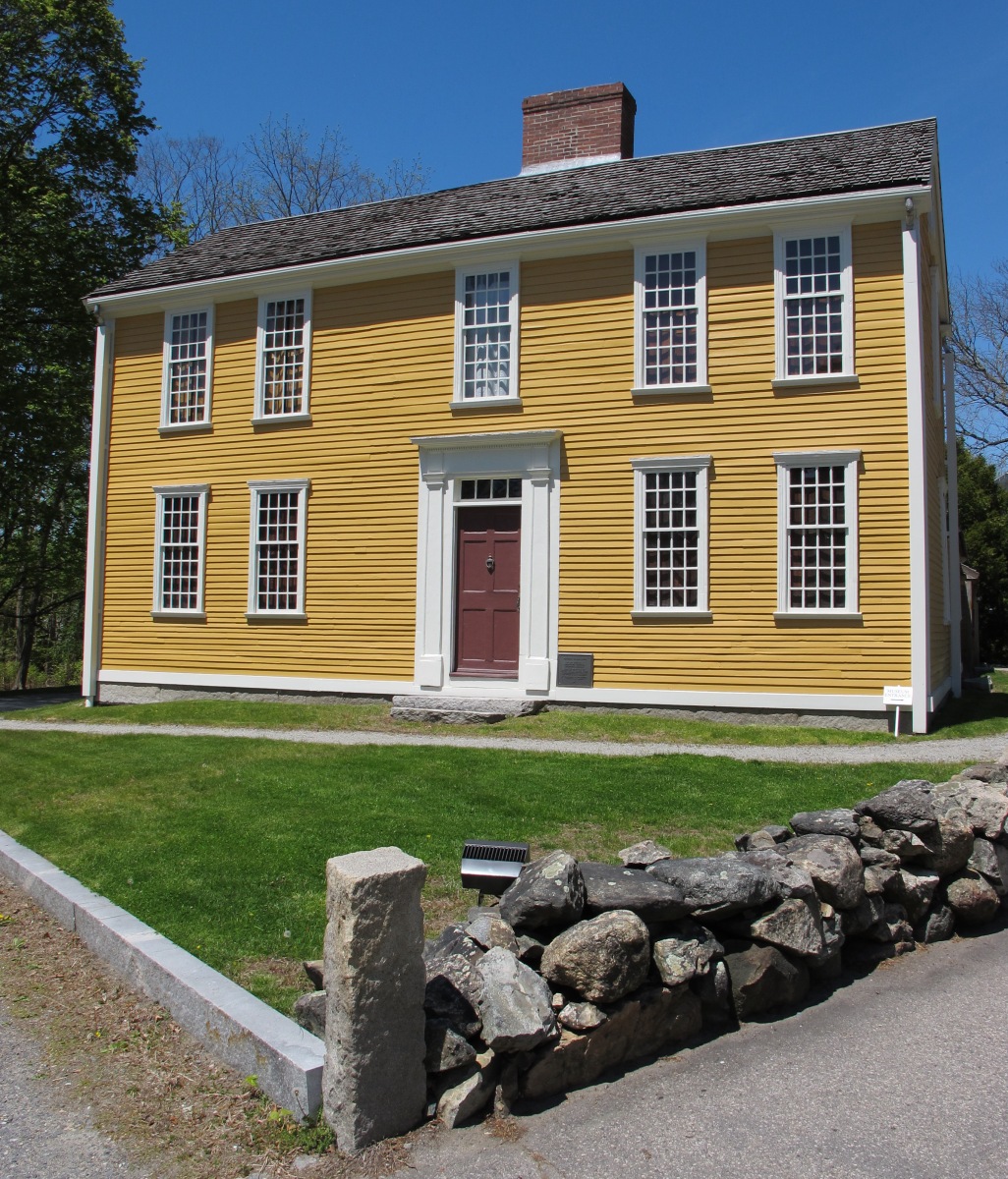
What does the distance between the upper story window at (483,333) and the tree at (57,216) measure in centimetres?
1244

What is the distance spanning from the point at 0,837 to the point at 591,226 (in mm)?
10732

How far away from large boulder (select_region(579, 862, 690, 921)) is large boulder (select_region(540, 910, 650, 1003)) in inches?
4.0

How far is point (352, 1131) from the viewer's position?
3346mm

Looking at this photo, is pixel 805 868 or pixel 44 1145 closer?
pixel 44 1145

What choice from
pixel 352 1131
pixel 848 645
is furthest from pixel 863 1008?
pixel 848 645

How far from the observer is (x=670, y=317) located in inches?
552

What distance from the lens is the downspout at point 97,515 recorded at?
1723 cm

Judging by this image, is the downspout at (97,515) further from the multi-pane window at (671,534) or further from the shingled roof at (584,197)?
the multi-pane window at (671,534)

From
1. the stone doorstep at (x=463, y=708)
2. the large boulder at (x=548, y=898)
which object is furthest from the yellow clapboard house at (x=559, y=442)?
the large boulder at (x=548, y=898)

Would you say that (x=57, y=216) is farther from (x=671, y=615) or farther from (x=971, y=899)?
(x=971, y=899)

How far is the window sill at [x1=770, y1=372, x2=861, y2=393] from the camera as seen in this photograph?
1302 centimetres

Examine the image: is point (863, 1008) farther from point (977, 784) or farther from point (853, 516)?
point (853, 516)

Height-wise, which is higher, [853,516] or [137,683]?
[853,516]

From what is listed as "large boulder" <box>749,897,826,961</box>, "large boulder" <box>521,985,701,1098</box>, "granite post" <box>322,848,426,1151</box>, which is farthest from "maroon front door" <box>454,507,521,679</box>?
"granite post" <box>322,848,426,1151</box>
